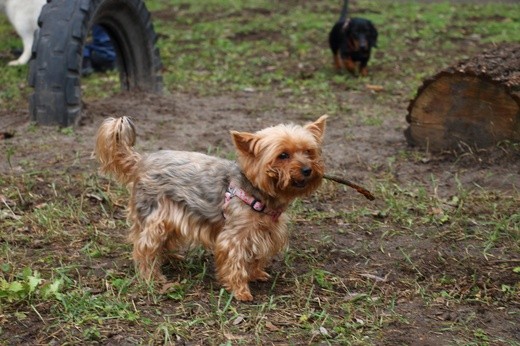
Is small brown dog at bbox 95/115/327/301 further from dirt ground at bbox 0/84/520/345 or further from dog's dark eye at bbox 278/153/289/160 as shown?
dirt ground at bbox 0/84/520/345

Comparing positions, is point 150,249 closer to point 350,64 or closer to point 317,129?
point 317,129

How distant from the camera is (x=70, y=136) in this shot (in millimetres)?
8391

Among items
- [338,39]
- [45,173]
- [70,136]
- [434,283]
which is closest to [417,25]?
[338,39]

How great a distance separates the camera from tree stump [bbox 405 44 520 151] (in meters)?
7.48

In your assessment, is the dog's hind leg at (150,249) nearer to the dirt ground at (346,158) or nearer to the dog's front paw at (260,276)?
the dog's front paw at (260,276)

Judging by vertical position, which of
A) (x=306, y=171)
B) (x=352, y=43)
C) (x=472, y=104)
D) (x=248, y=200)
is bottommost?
(x=352, y=43)

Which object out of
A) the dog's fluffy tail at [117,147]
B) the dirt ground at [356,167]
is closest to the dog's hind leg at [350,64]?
the dirt ground at [356,167]

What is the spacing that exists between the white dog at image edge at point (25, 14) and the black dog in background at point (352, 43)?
4312 millimetres

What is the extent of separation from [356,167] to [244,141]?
10.4 feet

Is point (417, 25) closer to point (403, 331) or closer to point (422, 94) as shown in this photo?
point (422, 94)

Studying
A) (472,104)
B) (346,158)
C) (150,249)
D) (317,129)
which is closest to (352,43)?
(346,158)

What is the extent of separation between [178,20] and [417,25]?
185 inches

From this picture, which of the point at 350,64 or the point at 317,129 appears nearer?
the point at 317,129

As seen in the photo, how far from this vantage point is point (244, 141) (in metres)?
4.79
